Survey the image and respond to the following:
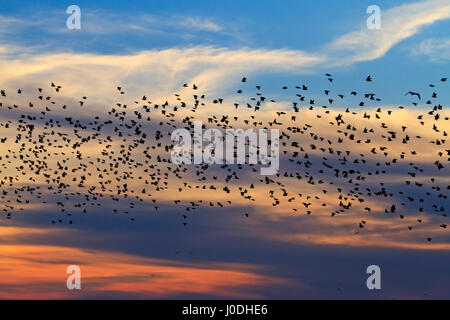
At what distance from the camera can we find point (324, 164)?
246 ft

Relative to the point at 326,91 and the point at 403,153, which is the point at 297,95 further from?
the point at 403,153

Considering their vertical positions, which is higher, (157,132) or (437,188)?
(157,132)

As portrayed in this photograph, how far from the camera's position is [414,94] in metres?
58.7

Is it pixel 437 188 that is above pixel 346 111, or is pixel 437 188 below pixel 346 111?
below

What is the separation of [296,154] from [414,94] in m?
18.4

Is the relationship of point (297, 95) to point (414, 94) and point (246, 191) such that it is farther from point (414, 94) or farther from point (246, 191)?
point (246, 191)

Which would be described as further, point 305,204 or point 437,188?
point 305,204

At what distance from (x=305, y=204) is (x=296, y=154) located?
7980mm
